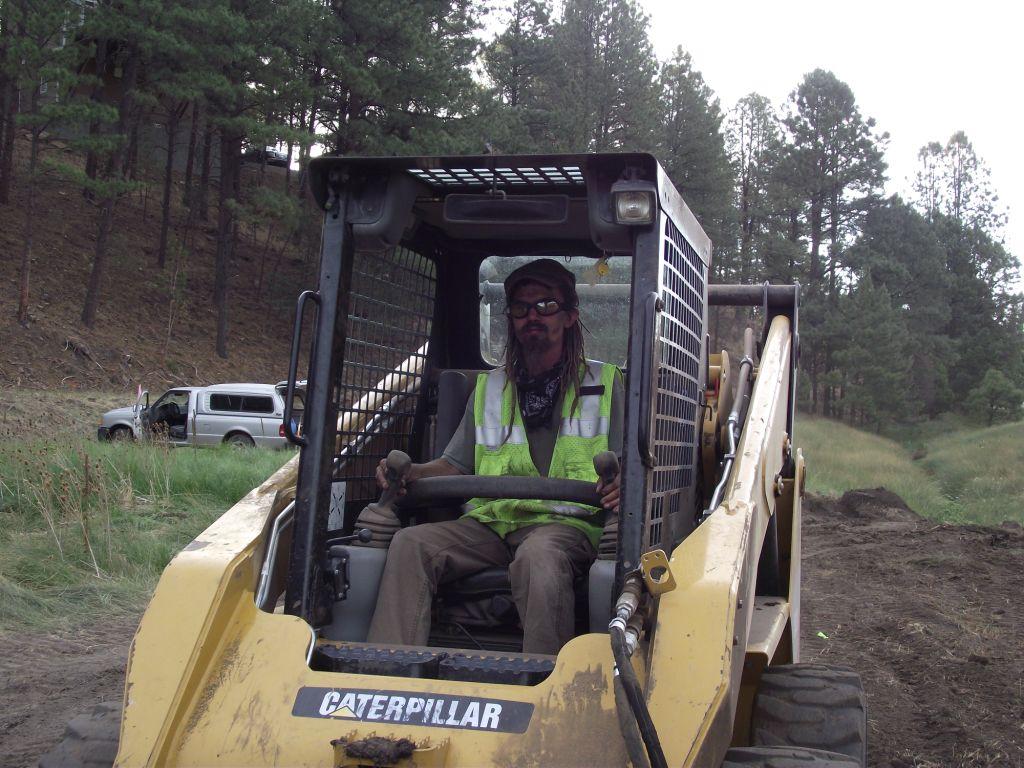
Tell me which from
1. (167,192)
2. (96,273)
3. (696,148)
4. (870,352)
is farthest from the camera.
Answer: (870,352)

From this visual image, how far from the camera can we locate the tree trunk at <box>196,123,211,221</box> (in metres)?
31.8

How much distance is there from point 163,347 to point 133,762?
82.4ft

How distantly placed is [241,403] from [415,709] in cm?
1912

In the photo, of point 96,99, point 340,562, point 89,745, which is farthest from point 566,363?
point 96,99

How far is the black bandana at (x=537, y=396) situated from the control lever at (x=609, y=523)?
1.98 feet

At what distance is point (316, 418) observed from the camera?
336 centimetres

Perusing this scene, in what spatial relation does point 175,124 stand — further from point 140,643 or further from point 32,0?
point 140,643

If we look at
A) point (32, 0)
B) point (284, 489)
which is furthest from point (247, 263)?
point (284, 489)

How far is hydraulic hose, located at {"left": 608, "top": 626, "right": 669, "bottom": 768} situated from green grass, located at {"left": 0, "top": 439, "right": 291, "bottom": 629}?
546 centimetres

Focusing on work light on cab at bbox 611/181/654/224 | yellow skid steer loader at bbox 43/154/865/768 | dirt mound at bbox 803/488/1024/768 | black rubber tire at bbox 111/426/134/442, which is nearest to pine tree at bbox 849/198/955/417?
black rubber tire at bbox 111/426/134/442

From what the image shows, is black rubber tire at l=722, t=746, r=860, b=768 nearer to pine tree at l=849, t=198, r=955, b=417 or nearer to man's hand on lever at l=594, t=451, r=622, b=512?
man's hand on lever at l=594, t=451, r=622, b=512

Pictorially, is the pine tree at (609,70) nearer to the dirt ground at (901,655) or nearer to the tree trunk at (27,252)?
the tree trunk at (27,252)

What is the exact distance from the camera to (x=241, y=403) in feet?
69.4

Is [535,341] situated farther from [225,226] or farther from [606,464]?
[225,226]
